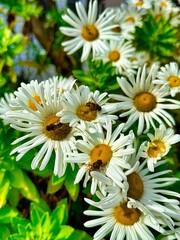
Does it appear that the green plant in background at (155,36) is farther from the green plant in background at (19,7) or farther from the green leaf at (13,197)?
the green leaf at (13,197)

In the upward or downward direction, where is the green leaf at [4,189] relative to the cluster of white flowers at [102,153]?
downward

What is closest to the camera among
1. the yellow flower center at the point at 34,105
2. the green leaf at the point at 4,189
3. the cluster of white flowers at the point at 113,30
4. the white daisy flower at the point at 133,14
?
the yellow flower center at the point at 34,105

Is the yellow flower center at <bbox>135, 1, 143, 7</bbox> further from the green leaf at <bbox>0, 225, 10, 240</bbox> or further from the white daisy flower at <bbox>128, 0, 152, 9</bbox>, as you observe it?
the green leaf at <bbox>0, 225, 10, 240</bbox>

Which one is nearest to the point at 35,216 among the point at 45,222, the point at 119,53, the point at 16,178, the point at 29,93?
the point at 45,222

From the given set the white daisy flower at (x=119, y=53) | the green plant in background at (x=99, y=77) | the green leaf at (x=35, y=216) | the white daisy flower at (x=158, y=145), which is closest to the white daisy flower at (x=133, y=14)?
the white daisy flower at (x=119, y=53)

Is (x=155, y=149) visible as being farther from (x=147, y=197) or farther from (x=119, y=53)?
(x=119, y=53)

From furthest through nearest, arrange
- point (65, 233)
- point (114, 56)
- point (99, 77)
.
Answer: point (114, 56)
point (99, 77)
point (65, 233)

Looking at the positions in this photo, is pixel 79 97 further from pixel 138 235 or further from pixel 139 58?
pixel 139 58
